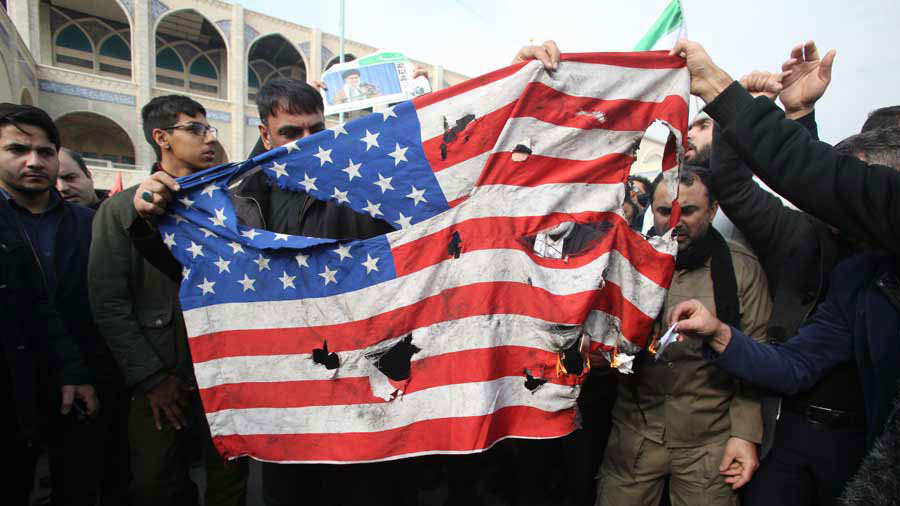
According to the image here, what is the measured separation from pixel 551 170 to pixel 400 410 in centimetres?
128

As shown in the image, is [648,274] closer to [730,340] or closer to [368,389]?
[730,340]

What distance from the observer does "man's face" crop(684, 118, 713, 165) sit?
122 inches

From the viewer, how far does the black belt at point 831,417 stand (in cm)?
174

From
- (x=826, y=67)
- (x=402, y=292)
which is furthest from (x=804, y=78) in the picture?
(x=402, y=292)

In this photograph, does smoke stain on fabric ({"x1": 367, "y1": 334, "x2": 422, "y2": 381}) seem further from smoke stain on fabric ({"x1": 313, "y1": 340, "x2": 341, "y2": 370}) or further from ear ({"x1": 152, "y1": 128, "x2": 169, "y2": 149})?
ear ({"x1": 152, "y1": 128, "x2": 169, "y2": 149})

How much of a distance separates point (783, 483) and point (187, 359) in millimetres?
3013

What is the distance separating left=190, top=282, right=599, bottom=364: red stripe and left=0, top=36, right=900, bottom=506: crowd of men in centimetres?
44

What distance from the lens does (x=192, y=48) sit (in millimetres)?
21906

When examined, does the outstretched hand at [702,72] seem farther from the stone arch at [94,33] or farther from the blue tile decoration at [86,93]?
the stone arch at [94,33]

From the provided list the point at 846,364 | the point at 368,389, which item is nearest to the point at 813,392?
the point at 846,364

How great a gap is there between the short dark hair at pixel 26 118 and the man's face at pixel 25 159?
0.08ft

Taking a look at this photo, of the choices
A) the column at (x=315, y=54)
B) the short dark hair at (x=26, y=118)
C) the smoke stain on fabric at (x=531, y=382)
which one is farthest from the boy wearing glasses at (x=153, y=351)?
the column at (x=315, y=54)

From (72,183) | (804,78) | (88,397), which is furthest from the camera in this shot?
(72,183)

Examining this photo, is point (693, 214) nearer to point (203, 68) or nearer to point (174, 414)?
point (174, 414)
